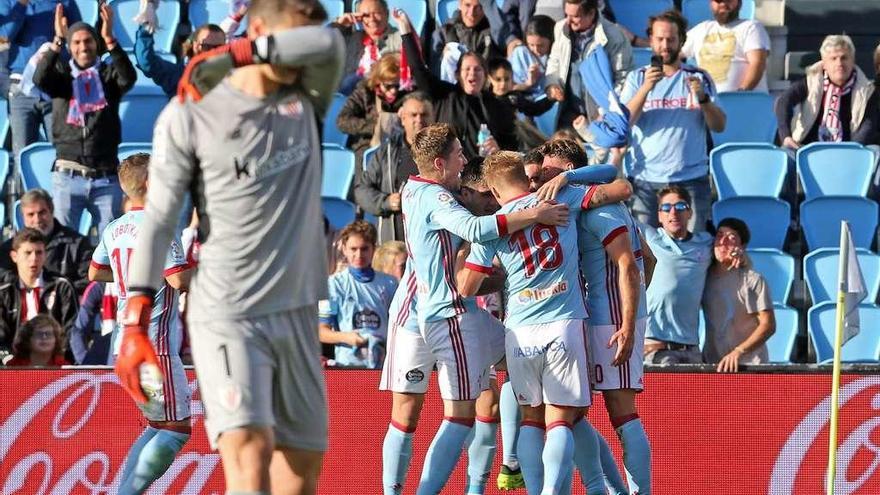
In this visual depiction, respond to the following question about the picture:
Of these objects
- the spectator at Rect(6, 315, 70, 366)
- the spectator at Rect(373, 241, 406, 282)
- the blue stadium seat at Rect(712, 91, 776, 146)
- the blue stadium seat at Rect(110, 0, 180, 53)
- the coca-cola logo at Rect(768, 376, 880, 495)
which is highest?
the blue stadium seat at Rect(110, 0, 180, 53)

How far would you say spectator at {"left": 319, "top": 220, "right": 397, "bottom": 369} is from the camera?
1136cm

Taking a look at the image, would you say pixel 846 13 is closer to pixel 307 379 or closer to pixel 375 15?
pixel 375 15

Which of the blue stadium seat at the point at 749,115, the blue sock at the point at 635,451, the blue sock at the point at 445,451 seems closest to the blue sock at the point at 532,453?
the blue sock at the point at 445,451

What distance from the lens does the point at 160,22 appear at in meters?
15.6

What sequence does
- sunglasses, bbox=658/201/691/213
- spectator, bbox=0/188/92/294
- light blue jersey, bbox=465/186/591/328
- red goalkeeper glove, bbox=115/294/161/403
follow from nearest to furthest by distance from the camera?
red goalkeeper glove, bbox=115/294/161/403 < light blue jersey, bbox=465/186/591/328 < sunglasses, bbox=658/201/691/213 < spectator, bbox=0/188/92/294

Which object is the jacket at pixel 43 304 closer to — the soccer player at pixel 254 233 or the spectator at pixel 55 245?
the spectator at pixel 55 245

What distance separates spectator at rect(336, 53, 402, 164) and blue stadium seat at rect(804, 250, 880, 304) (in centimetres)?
342

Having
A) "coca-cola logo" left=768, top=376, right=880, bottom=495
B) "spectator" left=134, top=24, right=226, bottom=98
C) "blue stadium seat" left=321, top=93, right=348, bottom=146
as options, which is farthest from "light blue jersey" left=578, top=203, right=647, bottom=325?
"blue stadium seat" left=321, top=93, right=348, bottom=146

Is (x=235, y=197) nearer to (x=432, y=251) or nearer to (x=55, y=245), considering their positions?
(x=432, y=251)

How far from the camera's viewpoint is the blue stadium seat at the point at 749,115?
14203 mm

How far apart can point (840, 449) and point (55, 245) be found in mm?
5792

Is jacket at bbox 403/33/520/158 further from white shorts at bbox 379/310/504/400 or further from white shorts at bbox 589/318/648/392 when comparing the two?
white shorts at bbox 589/318/648/392

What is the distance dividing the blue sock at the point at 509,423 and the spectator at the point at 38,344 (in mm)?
3138

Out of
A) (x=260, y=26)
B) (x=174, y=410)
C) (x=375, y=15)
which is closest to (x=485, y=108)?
(x=375, y=15)
